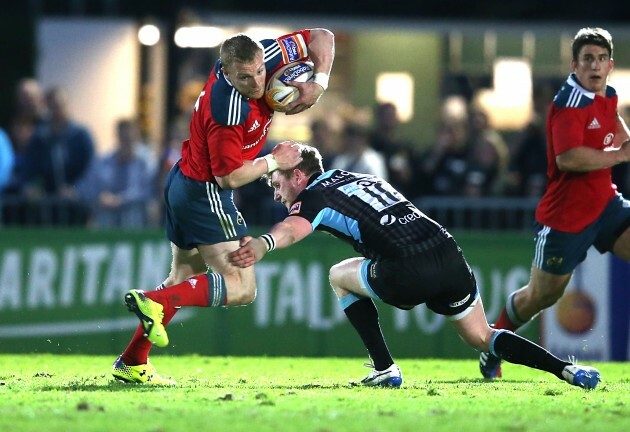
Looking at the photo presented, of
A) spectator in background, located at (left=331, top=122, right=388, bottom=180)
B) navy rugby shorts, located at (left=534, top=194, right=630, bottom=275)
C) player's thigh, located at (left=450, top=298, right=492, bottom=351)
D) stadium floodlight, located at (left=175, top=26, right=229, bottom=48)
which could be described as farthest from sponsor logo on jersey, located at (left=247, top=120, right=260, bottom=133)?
stadium floodlight, located at (left=175, top=26, right=229, bottom=48)

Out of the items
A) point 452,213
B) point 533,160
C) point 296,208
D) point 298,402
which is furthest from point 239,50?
point 533,160

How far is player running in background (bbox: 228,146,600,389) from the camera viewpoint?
9414 millimetres

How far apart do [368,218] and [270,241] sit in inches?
33.9

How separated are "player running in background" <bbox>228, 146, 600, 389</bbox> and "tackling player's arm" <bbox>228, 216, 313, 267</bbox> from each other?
0.15 ft

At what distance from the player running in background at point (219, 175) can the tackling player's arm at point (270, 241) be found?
0.55 metres

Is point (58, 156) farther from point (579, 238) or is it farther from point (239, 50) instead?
point (579, 238)

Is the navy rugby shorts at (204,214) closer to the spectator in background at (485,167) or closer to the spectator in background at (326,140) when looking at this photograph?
the spectator in background at (326,140)

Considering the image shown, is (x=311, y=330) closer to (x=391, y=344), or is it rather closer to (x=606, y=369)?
(x=391, y=344)

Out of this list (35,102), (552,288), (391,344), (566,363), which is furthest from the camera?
(35,102)

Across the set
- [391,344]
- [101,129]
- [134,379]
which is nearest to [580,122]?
[134,379]

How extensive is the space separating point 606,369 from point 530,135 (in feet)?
17.0

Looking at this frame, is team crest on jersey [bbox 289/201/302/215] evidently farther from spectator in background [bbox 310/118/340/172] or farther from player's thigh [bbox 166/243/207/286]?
spectator in background [bbox 310/118/340/172]

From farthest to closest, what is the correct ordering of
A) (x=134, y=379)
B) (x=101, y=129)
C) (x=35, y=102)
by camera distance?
(x=101, y=129), (x=35, y=102), (x=134, y=379)

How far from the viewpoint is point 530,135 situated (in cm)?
→ 1661
